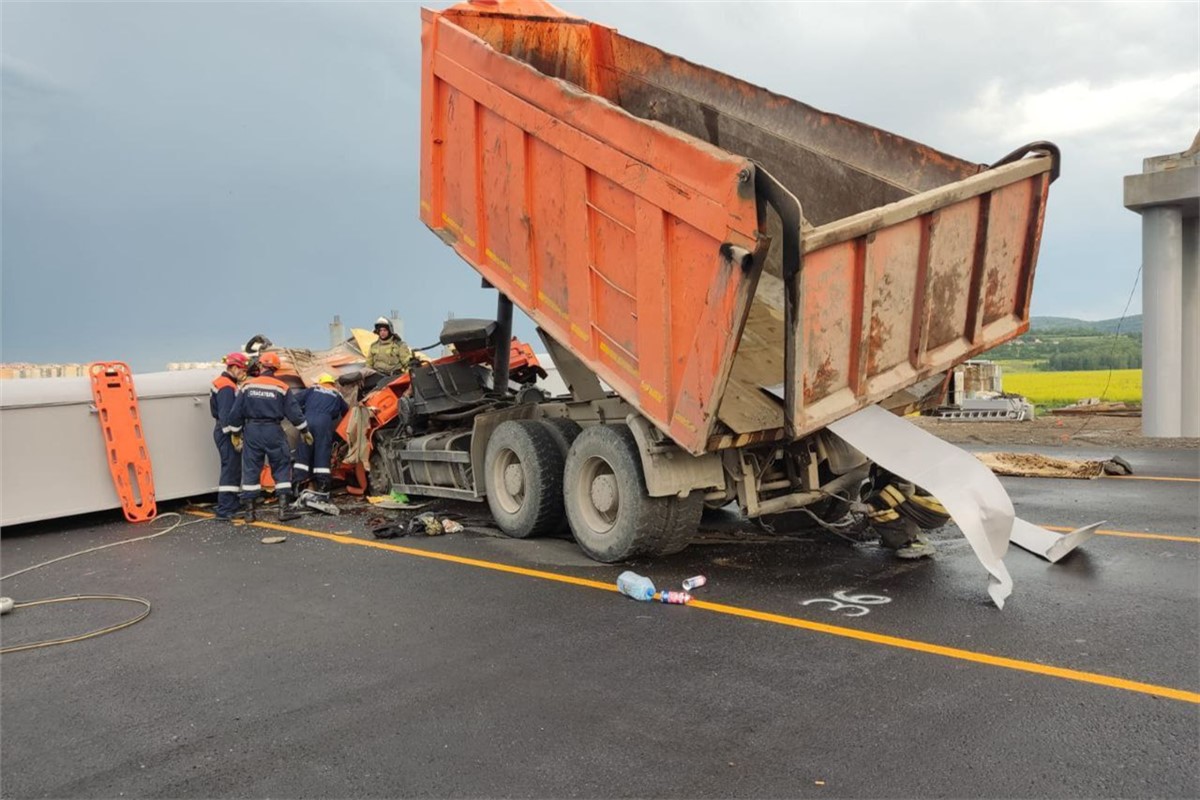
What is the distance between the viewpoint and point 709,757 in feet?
9.55

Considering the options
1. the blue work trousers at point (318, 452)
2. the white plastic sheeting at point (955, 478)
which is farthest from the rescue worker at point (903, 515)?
the blue work trousers at point (318, 452)

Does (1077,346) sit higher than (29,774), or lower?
higher

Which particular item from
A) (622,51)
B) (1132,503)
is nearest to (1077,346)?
(1132,503)

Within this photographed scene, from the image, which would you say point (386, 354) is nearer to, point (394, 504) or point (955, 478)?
point (394, 504)

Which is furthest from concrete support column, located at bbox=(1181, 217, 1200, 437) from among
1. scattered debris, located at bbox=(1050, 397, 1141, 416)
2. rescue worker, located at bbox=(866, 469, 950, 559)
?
rescue worker, located at bbox=(866, 469, 950, 559)

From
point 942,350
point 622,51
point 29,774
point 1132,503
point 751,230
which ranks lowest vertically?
point 29,774

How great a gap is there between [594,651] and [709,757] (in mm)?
1171

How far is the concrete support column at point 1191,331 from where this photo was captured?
475 inches

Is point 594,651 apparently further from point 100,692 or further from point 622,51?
point 622,51

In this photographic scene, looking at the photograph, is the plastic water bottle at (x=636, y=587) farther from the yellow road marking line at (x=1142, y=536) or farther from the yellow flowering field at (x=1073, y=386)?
the yellow flowering field at (x=1073, y=386)

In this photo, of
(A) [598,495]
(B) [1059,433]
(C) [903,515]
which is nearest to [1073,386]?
(B) [1059,433]

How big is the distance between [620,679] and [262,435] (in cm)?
587

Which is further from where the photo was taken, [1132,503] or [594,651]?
[1132,503]

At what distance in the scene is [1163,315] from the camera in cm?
1187
